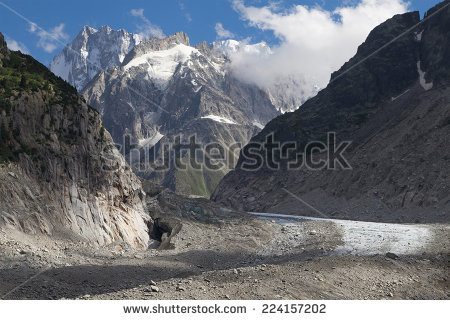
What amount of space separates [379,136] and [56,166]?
9921cm

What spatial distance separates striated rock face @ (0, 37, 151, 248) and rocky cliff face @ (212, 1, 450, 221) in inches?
2250

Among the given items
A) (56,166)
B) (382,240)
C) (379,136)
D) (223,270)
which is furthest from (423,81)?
(223,270)

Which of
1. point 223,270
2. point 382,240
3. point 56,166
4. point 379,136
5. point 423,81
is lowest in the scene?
point 382,240

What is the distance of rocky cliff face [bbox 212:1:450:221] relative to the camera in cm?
9356

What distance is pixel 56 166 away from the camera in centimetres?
4025

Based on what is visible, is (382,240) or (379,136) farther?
(379,136)

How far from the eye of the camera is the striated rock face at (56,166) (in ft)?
117

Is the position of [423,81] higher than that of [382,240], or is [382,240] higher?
[423,81]

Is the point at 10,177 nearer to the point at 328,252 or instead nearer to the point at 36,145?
the point at 36,145

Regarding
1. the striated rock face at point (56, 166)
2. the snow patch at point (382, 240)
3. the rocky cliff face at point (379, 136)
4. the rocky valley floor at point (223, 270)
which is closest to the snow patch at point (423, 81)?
the rocky cliff face at point (379, 136)

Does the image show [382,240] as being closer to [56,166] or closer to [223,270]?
[223,270]

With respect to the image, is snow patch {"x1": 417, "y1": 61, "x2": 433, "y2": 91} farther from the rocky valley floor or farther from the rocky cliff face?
the rocky valley floor

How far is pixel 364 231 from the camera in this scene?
5869 cm
